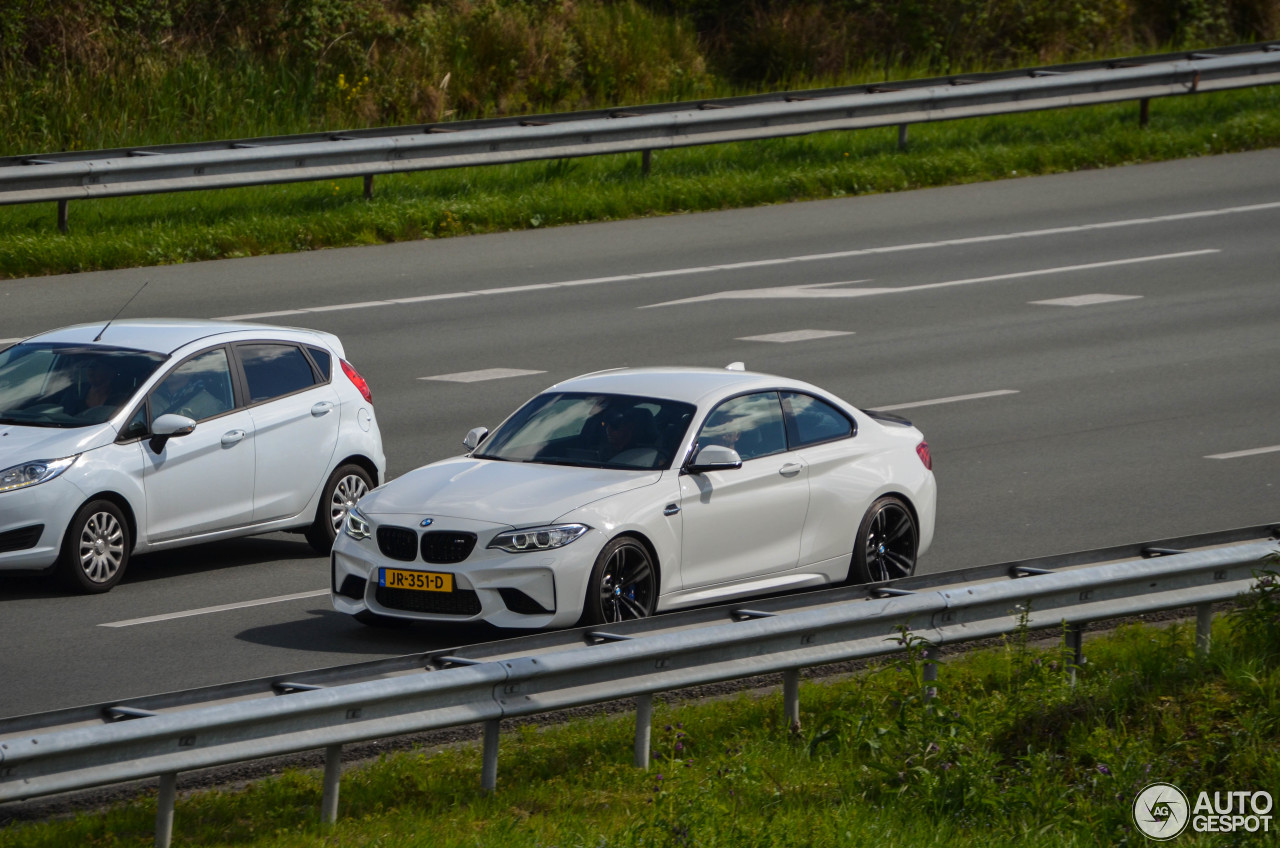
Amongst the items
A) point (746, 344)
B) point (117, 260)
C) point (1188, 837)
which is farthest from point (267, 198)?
point (1188, 837)

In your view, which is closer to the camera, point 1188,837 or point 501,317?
point 1188,837

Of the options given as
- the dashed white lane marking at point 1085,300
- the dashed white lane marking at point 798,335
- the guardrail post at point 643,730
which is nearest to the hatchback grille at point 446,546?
the guardrail post at point 643,730

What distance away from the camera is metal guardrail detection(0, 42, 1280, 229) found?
20.8 m

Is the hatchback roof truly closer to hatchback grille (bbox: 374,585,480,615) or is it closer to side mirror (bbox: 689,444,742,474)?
hatchback grille (bbox: 374,585,480,615)

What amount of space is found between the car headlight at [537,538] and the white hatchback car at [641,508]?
0.01 m

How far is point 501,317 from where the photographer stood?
19.5m

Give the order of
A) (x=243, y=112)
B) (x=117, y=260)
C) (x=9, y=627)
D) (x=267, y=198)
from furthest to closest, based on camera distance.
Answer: (x=243, y=112) → (x=267, y=198) → (x=117, y=260) → (x=9, y=627)

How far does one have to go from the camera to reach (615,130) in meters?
24.0

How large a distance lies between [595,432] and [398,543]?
1517mm

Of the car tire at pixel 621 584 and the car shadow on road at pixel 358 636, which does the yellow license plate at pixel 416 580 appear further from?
the car tire at pixel 621 584

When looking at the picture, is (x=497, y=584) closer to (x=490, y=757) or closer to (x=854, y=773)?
(x=490, y=757)

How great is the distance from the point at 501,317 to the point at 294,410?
620cm

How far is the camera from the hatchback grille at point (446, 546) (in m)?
10.8

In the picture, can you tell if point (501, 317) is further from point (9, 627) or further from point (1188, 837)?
point (1188, 837)
